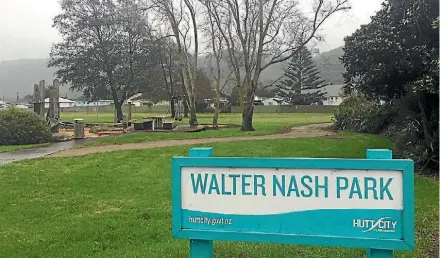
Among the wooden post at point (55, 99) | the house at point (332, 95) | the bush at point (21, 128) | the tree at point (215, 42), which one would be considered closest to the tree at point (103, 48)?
the tree at point (215, 42)

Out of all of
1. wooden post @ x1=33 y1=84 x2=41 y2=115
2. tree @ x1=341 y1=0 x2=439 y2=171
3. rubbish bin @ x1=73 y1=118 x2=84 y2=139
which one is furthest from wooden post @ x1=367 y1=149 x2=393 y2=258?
wooden post @ x1=33 y1=84 x2=41 y2=115

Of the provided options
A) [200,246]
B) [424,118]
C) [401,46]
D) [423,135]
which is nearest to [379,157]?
[200,246]

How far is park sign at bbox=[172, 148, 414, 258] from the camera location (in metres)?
3.37

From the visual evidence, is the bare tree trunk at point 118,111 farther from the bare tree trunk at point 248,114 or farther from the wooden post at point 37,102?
the bare tree trunk at point 248,114

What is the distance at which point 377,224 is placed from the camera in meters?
3.41

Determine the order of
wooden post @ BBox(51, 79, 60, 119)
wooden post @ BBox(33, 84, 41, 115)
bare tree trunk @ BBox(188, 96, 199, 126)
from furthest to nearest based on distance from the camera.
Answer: bare tree trunk @ BBox(188, 96, 199, 126) → wooden post @ BBox(51, 79, 60, 119) → wooden post @ BBox(33, 84, 41, 115)

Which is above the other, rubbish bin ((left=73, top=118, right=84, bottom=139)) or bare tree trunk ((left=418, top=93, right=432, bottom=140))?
bare tree trunk ((left=418, top=93, right=432, bottom=140))

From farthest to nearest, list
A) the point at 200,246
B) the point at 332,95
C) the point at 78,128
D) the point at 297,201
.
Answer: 1. the point at 332,95
2. the point at 78,128
3. the point at 200,246
4. the point at 297,201

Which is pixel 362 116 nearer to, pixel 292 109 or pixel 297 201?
pixel 297 201

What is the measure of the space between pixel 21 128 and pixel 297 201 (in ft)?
58.6

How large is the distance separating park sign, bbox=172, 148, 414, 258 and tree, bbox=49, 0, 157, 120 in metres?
37.1

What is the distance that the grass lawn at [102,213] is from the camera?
5219mm

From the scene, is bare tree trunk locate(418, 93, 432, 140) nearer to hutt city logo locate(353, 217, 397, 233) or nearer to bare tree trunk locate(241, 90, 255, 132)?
hutt city logo locate(353, 217, 397, 233)

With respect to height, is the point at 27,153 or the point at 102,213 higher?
the point at 27,153
